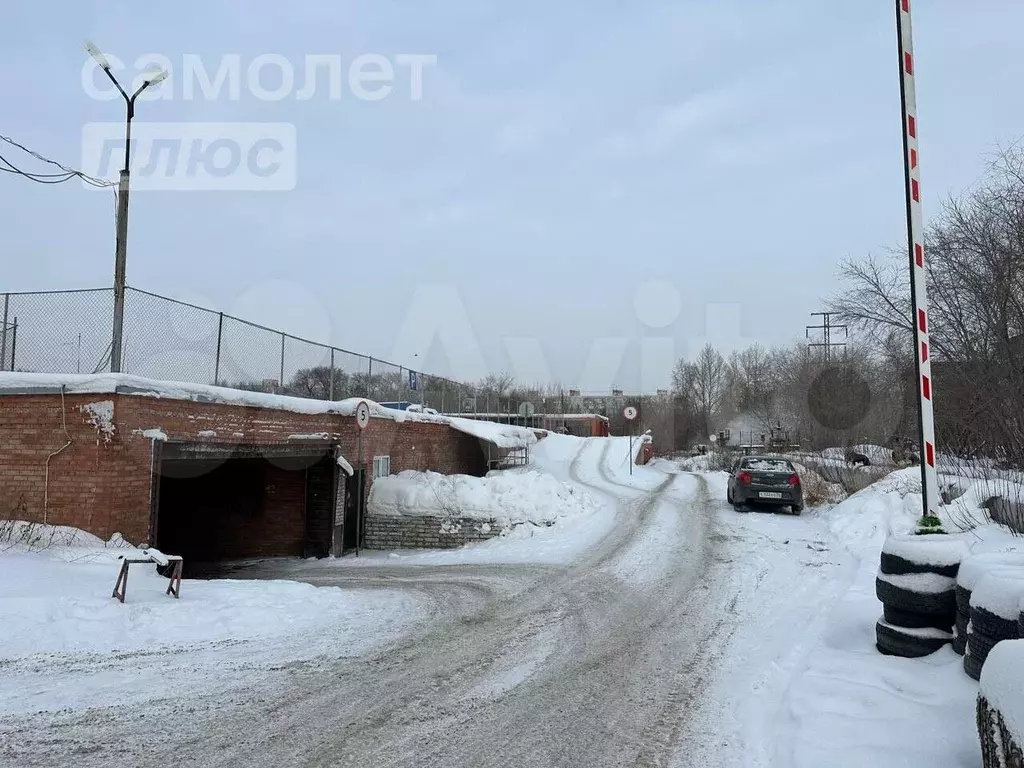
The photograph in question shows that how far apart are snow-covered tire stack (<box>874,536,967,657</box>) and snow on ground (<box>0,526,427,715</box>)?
462 cm

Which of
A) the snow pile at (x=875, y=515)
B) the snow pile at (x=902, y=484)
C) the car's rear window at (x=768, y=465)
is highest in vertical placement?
the car's rear window at (x=768, y=465)

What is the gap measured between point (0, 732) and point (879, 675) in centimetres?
612

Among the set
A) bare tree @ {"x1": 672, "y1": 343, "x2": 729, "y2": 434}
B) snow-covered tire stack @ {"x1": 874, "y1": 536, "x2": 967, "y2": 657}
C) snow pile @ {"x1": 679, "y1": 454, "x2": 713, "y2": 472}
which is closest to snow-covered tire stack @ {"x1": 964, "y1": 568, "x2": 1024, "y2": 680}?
snow-covered tire stack @ {"x1": 874, "y1": 536, "x2": 967, "y2": 657}

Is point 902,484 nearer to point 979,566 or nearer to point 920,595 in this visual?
point 920,595

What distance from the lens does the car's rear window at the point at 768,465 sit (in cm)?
1727

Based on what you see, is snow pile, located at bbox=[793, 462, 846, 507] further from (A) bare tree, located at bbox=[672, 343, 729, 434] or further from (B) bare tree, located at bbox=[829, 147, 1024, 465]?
(A) bare tree, located at bbox=[672, 343, 729, 434]

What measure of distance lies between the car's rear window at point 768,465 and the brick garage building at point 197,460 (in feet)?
31.8

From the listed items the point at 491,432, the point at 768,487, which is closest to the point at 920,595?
the point at 768,487

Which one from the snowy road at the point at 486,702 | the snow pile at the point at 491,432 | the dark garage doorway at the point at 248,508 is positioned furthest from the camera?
the snow pile at the point at 491,432

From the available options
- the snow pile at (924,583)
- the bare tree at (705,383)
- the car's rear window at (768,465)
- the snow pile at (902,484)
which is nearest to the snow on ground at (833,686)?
the snow pile at (924,583)

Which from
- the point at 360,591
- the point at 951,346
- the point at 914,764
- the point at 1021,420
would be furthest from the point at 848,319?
the point at 914,764

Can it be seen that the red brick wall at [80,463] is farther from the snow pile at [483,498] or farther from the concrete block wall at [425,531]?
the snow pile at [483,498]

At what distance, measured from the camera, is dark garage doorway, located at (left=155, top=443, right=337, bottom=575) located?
15.7 metres

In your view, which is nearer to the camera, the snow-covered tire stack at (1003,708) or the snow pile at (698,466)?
the snow-covered tire stack at (1003,708)
